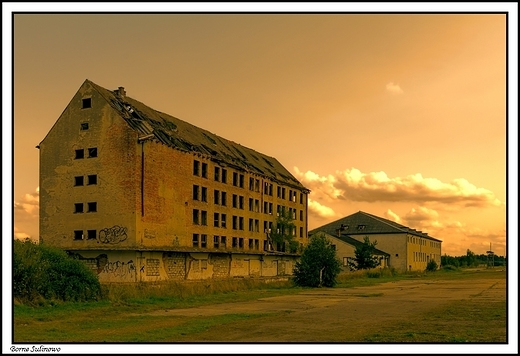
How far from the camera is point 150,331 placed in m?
17.7

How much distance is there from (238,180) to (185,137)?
7682 mm

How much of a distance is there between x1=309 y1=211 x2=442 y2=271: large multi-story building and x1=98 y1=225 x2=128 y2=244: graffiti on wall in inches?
1913

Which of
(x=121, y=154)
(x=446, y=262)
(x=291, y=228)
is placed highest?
(x=121, y=154)

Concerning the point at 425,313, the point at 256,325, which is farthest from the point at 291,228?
the point at 256,325

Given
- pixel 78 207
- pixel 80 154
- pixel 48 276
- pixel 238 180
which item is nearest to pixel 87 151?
pixel 80 154

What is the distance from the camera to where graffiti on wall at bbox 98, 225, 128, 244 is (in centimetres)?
3891

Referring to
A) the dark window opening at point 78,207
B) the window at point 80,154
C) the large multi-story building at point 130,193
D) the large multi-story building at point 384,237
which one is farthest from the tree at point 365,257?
the window at point 80,154

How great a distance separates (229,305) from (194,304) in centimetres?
187

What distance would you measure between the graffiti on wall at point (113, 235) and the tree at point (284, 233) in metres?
22.7

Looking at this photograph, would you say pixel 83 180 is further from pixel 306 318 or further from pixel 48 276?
pixel 306 318

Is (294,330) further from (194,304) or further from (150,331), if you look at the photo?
(194,304)

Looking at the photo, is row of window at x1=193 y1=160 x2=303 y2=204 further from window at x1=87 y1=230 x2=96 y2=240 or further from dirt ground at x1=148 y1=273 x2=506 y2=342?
dirt ground at x1=148 y1=273 x2=506 y2=342

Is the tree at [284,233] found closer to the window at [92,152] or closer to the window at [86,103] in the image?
the window at [92,152]

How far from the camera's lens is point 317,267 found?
47125 millimetres
